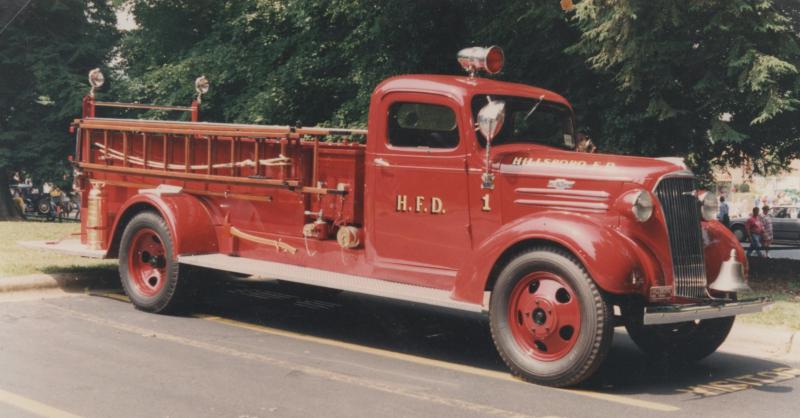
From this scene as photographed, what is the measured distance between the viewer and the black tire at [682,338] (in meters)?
7.18

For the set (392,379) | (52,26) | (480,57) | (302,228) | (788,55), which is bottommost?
(392,379)

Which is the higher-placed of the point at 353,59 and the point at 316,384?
the point at 353,59

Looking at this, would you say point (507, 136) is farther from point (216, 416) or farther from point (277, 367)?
point (216, 416)

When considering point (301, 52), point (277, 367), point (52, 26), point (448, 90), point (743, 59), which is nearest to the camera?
point (277, 367)

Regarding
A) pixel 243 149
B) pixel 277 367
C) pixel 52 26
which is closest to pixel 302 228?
pixel 243 149

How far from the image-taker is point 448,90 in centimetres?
727

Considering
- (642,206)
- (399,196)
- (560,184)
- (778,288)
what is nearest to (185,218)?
(399,196)

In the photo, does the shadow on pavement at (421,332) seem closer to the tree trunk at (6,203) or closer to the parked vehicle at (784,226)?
the tree trunk at (6,203)

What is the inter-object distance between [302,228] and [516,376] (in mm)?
2570

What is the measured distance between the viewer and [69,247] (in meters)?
9.58

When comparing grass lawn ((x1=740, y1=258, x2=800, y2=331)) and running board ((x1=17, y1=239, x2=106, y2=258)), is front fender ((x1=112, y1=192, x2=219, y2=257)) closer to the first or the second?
running board ((x1=17, y1=239, x2=106, y2=258))

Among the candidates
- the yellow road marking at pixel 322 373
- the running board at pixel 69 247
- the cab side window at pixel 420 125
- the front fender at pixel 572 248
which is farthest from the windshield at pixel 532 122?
the running board at pixel 69 247

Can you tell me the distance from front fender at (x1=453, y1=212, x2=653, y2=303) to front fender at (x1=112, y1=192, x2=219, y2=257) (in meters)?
3.03

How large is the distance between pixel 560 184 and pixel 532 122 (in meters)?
1.21
